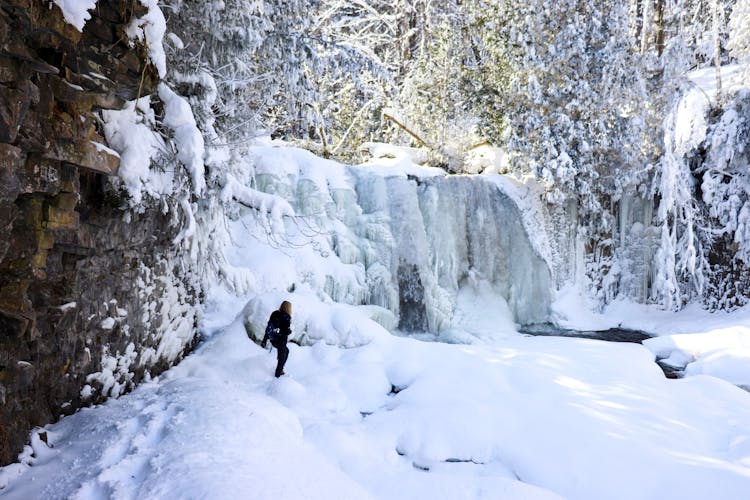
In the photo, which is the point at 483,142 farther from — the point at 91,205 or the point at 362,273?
the point at 91,205

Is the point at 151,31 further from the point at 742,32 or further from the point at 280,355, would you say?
the point at 742,32

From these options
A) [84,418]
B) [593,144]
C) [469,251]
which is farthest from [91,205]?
[593,144]

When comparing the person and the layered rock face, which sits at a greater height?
the layered rock face

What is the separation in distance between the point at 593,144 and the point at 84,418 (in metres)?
13.6

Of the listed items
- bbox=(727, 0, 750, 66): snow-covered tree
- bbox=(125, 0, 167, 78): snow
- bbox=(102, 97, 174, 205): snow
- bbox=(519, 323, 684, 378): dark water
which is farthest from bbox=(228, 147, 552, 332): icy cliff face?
bbox=(727, 0, 750, 66): snow-covered tree

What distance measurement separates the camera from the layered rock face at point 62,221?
3.13m

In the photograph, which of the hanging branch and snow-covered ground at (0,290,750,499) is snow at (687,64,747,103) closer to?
the hanging branch

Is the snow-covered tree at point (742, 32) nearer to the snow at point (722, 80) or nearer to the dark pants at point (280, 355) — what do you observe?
the snow at point (722, 80)

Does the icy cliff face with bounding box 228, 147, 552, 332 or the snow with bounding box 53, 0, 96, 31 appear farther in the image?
the icy cliff face with bounding box 228, 147, 552, 332

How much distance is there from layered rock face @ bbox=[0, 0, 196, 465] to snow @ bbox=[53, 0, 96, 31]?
57 mm

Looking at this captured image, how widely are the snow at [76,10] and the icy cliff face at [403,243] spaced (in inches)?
243

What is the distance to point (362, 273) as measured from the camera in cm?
1105

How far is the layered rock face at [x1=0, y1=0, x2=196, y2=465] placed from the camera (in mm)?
3133

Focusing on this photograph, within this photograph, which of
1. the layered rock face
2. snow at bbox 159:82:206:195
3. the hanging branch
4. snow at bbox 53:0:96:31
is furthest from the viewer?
the hanging branch
